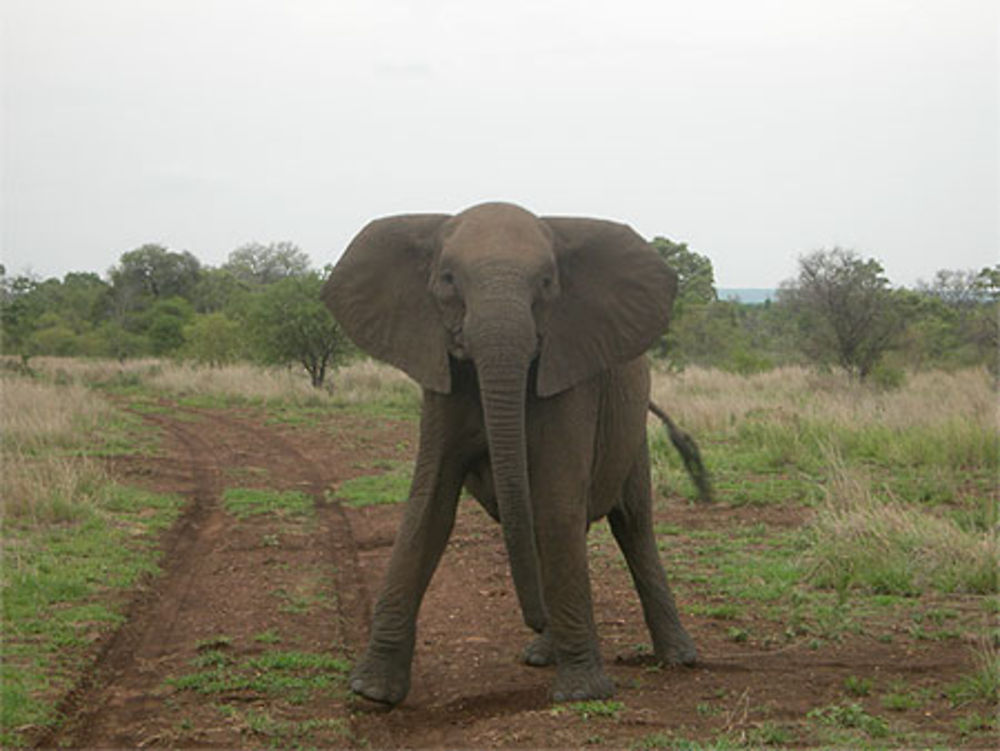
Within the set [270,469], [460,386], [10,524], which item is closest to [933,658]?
[460,386]

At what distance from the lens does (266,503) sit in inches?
441

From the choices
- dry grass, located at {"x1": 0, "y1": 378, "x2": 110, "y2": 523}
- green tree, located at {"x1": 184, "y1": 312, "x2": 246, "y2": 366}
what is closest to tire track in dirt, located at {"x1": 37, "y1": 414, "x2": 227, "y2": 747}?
dry grass, located at {"x1": 0, "y1": 378, "x2": 110, "y2": 523}

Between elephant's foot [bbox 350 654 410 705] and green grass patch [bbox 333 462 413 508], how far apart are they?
5.44 m

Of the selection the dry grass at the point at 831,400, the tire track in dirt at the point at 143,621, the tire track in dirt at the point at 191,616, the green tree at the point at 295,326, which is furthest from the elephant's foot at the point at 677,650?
the green tree at the point at 295,326

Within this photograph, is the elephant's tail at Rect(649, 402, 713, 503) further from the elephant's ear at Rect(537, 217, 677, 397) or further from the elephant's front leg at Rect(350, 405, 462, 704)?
the elephant's front leg at Rect(350, 405, 462, 704)

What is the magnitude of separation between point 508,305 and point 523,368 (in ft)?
0.90

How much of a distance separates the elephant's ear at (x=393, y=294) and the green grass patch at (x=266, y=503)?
550 centimetres

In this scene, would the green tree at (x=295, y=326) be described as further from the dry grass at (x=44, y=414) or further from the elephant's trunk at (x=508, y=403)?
the elephant's trunk at (x=508, y=403)

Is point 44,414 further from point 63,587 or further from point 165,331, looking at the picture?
point 165,331

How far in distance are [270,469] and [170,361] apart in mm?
22387

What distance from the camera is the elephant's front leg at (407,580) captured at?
17.2 feet

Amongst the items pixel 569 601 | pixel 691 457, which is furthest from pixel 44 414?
pixel 569 601

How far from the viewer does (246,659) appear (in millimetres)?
6043

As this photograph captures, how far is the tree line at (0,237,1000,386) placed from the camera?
21891mm
